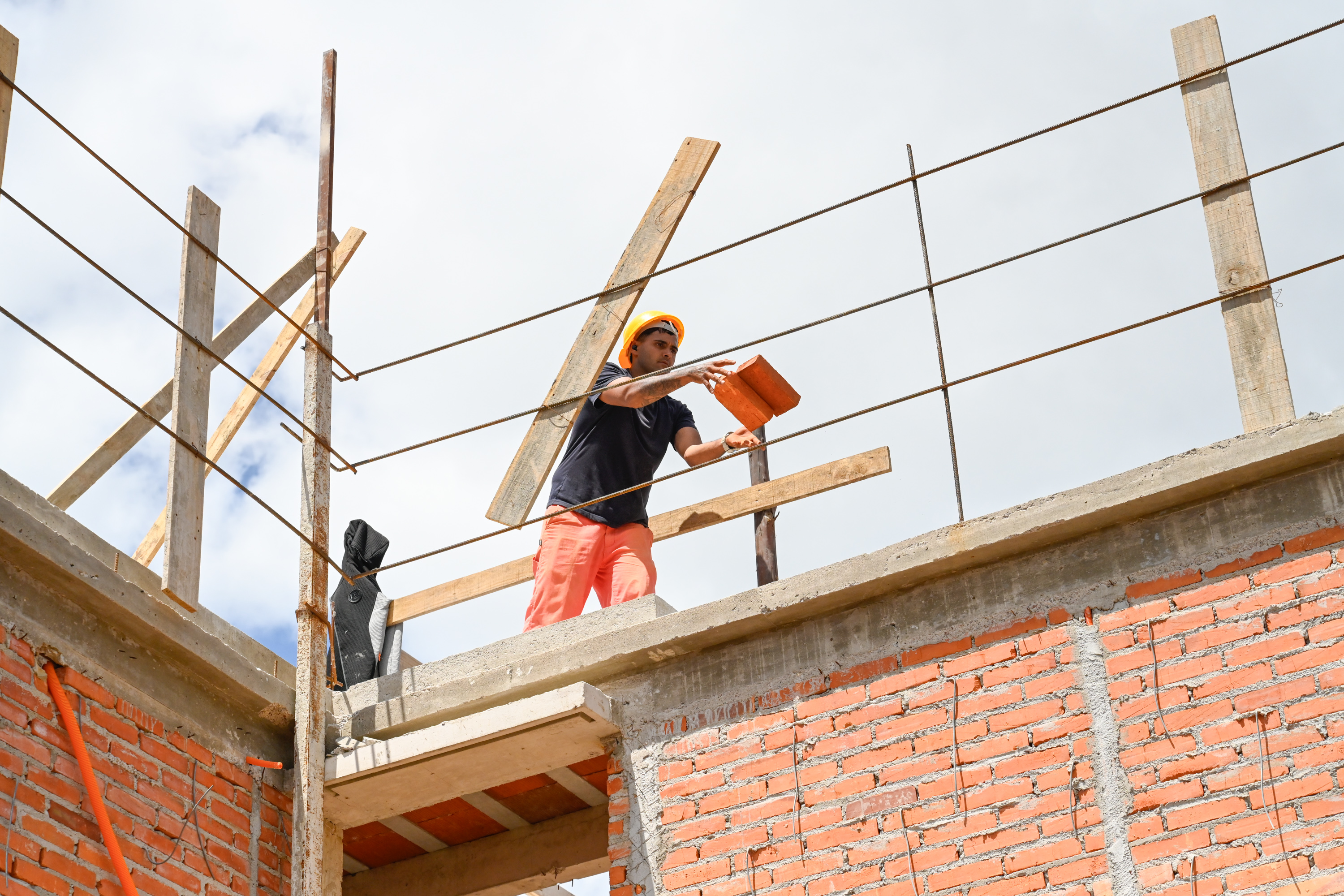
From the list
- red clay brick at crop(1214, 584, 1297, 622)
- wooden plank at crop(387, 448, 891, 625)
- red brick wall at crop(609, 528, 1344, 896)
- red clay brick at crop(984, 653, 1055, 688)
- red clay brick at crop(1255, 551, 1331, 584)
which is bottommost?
red brick wall at crop(609, 528, 1344, 896)

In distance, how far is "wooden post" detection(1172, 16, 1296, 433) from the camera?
5289 millimetres

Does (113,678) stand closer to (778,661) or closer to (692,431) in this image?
(778,661)

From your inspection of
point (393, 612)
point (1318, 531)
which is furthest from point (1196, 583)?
point (393, 612)

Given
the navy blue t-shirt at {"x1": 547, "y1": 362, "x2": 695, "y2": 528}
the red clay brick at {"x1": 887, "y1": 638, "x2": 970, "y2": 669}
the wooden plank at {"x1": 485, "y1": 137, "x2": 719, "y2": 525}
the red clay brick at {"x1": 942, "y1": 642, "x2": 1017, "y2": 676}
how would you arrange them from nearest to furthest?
the red clay brick at {"x1": 942, "y1": 642, "x2": 1017, "y2": 676} < the red clay brick at {"x1": 887, "y1": 638, "x2": 970, "y2": 669} < the wooden plank at {"x1": 485, "y1": 137, "x2": 719, "y2": 525} < the navy blue t-shirt at {"x1": 547, "y1": 362, "x2": 695, "y2": 528}

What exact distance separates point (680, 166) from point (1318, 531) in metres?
3.49

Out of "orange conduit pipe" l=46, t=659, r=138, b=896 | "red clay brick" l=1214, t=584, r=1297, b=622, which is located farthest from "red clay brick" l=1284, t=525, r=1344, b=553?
"orange conduit pipe" l=46, t=659, r=138, b=896

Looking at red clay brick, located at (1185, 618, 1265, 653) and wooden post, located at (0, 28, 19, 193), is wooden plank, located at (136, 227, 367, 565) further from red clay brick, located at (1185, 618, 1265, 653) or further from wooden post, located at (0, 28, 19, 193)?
red clay brick, located at (1185, 618, 1265, 653)

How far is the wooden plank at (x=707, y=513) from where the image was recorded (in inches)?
281

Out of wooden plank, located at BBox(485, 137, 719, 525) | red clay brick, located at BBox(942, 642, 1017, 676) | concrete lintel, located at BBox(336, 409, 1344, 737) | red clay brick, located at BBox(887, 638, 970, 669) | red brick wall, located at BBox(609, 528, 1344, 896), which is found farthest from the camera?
wooden plank, located at BBox(485, 137, 719, 525)

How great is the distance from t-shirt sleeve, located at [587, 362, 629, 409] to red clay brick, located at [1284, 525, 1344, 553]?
3.08 metres

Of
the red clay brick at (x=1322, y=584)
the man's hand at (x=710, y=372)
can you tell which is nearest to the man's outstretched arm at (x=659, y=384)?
the man's hand at (x=710, y=372)

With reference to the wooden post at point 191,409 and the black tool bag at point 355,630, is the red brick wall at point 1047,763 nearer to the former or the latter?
the wooden post at point 191,409

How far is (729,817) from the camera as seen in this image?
561 centimetres

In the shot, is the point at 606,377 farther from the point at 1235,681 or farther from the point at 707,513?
the point at 1235,681
